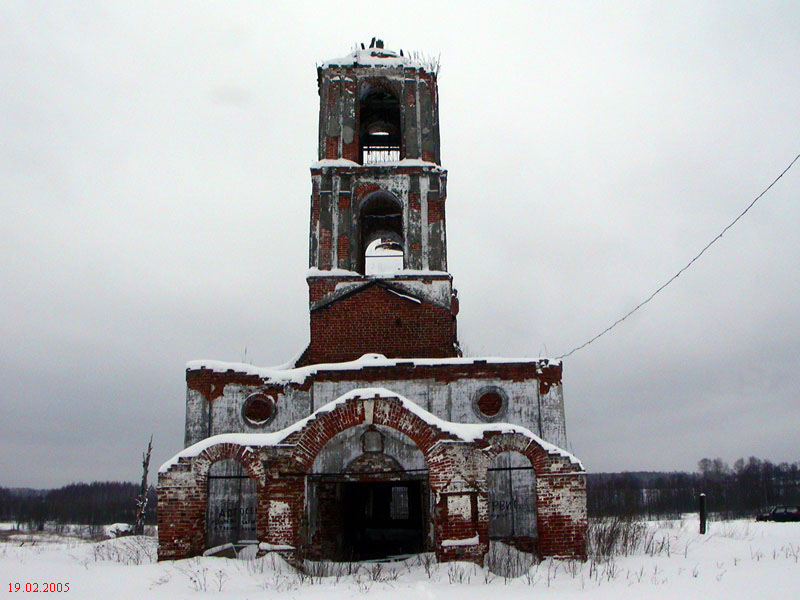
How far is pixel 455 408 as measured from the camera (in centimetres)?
1330

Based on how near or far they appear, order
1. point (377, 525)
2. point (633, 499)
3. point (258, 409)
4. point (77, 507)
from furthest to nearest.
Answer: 1. point (77, 507)
2. point (633, 499)
3. point (377, 525)
4. point (258, 409)

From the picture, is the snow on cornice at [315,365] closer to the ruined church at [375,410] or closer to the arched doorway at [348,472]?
the ruined church at [375,410]

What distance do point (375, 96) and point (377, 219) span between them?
341 cm

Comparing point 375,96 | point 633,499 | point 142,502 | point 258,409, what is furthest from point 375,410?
point 633,499

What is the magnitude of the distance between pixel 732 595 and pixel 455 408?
6.08 metres

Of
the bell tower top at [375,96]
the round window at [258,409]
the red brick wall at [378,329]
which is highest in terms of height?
the bell tower top at [375,96]

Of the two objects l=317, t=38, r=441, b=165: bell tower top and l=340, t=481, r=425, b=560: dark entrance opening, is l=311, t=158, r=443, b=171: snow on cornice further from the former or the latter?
l=340, t=481, r=425, b=560: dark entrance opening

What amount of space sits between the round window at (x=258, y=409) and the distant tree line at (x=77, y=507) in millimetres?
55837

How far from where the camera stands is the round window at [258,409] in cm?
1357

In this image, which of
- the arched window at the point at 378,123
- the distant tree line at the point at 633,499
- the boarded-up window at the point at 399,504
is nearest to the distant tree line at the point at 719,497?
the distant tree line at the point at 633,499

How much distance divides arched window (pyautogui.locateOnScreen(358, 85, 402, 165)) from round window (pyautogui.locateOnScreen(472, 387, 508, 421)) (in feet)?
24.9

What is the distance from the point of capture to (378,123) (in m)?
18.7

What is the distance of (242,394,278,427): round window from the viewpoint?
1357cm

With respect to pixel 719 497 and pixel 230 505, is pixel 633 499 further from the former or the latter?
pixel 230 505
